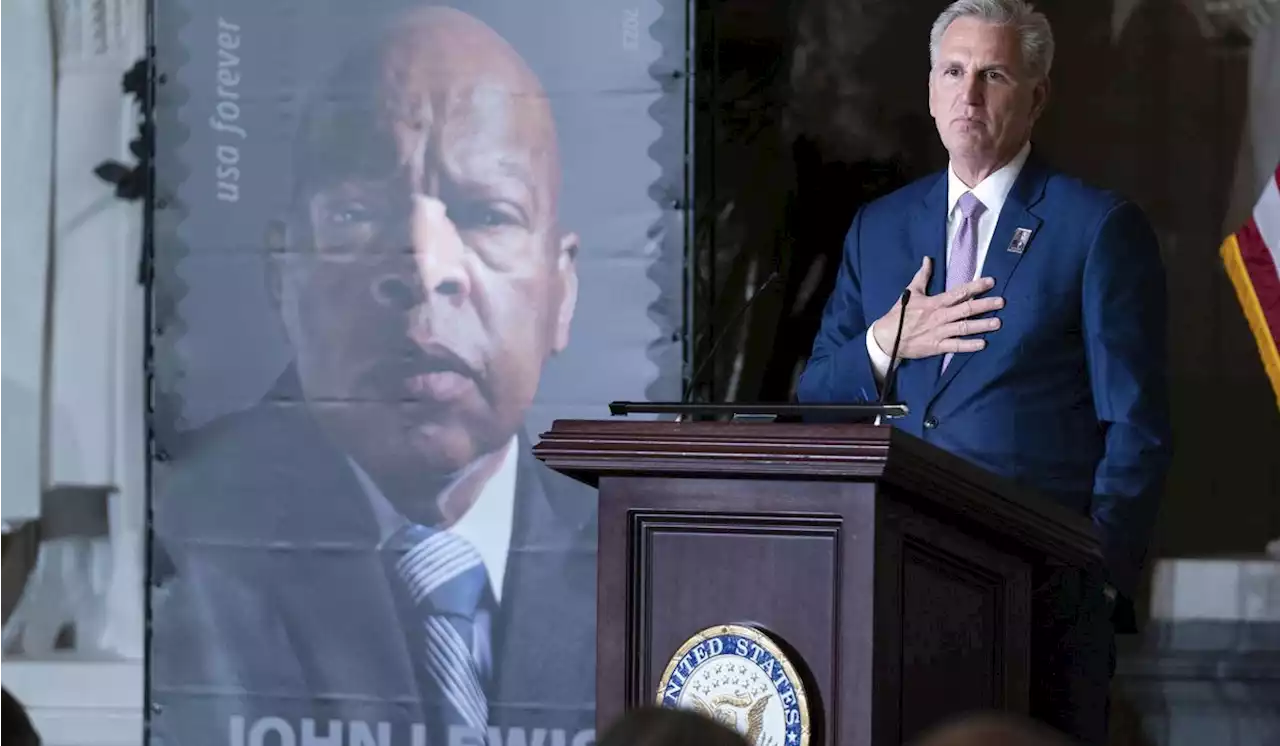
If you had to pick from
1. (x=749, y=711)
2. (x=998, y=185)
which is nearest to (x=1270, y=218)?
(x=998, y=185)

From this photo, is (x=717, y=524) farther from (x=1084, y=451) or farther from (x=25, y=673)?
(x=25, y=673)

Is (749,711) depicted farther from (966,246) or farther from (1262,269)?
(1262,269)

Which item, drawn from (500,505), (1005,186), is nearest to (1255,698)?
(1005,186)

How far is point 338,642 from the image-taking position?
400cm

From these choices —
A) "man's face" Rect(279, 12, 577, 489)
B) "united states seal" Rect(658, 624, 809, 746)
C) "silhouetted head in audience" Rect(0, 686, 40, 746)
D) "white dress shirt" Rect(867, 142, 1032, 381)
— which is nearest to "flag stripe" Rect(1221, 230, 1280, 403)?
"white dress shirt" Rect(867, 142, 1032, 381)

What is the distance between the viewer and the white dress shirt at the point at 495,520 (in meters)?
3.94

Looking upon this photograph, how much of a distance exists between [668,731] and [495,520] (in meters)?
2.97

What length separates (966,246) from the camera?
336 cm

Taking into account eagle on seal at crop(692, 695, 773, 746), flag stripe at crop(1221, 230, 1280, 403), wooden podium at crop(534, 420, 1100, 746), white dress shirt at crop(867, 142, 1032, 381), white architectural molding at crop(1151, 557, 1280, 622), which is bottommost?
white architectural molding at crop(1151, 557, 1280, 622)

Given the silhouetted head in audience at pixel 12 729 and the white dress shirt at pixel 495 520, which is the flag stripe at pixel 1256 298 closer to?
the white dress shirt at pixel 495 520

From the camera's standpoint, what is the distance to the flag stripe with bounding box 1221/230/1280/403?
3.94 metres

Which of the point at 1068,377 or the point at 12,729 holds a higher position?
the point at 1068,377

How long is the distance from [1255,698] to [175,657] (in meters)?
2.54

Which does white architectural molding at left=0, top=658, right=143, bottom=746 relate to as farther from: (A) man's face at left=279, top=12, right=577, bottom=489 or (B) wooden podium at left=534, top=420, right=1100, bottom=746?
(B) wooden podium at left=534, top=420, right=1100, bottom=746
